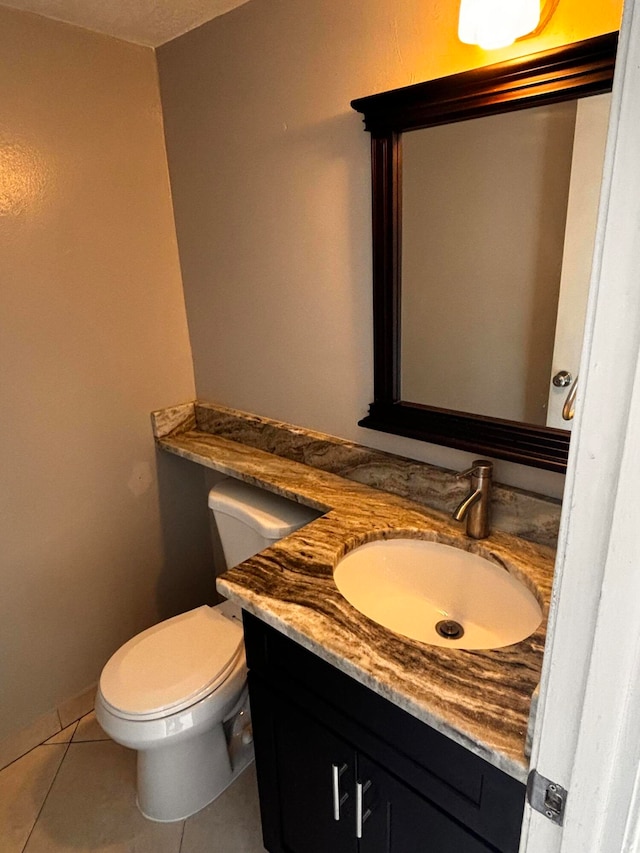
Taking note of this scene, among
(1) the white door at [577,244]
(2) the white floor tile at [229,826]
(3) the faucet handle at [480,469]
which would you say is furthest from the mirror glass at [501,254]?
(2) the white floor tile at [229,826]

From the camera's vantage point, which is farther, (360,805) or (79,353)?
(79,353)

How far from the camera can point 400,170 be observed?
1266 mm

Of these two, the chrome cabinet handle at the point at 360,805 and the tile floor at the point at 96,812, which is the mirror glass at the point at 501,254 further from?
the tile floor at the point at 96,812

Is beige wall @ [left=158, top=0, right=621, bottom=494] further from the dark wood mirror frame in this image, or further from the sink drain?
the sink drain

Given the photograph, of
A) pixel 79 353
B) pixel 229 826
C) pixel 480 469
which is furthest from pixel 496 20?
pixel 229 826

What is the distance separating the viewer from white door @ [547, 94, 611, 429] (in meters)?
1.00

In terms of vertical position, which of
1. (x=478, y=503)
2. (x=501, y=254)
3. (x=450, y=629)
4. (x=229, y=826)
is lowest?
(x=229, y=826)

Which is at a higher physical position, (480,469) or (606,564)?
(606,564)

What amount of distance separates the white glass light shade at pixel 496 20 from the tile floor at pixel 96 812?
2.00m

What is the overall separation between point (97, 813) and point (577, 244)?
196cm

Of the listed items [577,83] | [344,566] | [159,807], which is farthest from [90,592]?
[577,83]

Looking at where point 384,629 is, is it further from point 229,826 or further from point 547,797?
point 229,826

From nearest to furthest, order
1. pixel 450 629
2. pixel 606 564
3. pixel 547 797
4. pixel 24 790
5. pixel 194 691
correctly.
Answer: pixel 606 564 → pixel 547 797 → pixel 450 629 → pixel 194 691 → pixel 24 790

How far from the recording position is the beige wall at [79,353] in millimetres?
1518
